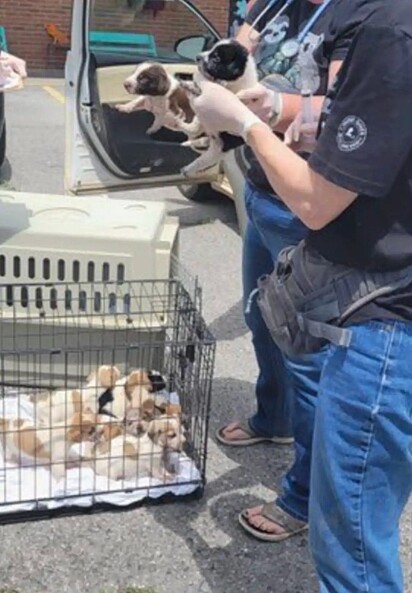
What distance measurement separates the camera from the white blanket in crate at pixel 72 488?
284 cm

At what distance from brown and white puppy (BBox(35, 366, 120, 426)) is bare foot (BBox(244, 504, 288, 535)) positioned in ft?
2.04

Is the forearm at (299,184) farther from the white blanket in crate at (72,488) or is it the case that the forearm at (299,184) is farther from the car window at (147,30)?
the car window at (147,30)

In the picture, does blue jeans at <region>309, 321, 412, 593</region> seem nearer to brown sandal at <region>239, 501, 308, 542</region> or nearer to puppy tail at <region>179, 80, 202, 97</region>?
puppy tail at <region>179, 80, 202, 97</region>

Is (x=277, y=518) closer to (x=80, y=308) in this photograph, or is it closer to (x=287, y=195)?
(x=80, y=308)

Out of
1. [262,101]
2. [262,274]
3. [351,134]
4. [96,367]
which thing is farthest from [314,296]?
[96,367]

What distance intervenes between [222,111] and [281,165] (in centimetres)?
19

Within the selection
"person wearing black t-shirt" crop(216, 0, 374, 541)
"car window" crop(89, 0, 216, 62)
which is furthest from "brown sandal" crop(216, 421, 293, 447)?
"car window" crop(89, 0, 216, 62)

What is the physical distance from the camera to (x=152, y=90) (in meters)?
2.32

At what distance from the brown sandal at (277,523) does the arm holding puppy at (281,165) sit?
1326 mm

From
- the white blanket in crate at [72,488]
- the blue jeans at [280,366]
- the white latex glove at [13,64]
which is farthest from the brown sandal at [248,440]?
the white latex glove at [13,64]

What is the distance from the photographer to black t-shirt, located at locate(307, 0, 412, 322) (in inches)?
61.1

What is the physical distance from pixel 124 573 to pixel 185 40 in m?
3.67

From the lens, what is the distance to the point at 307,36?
2.25m

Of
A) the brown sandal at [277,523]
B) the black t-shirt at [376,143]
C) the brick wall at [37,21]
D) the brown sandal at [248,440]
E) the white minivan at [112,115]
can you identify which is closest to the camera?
the black t-shirt at [376,143]
